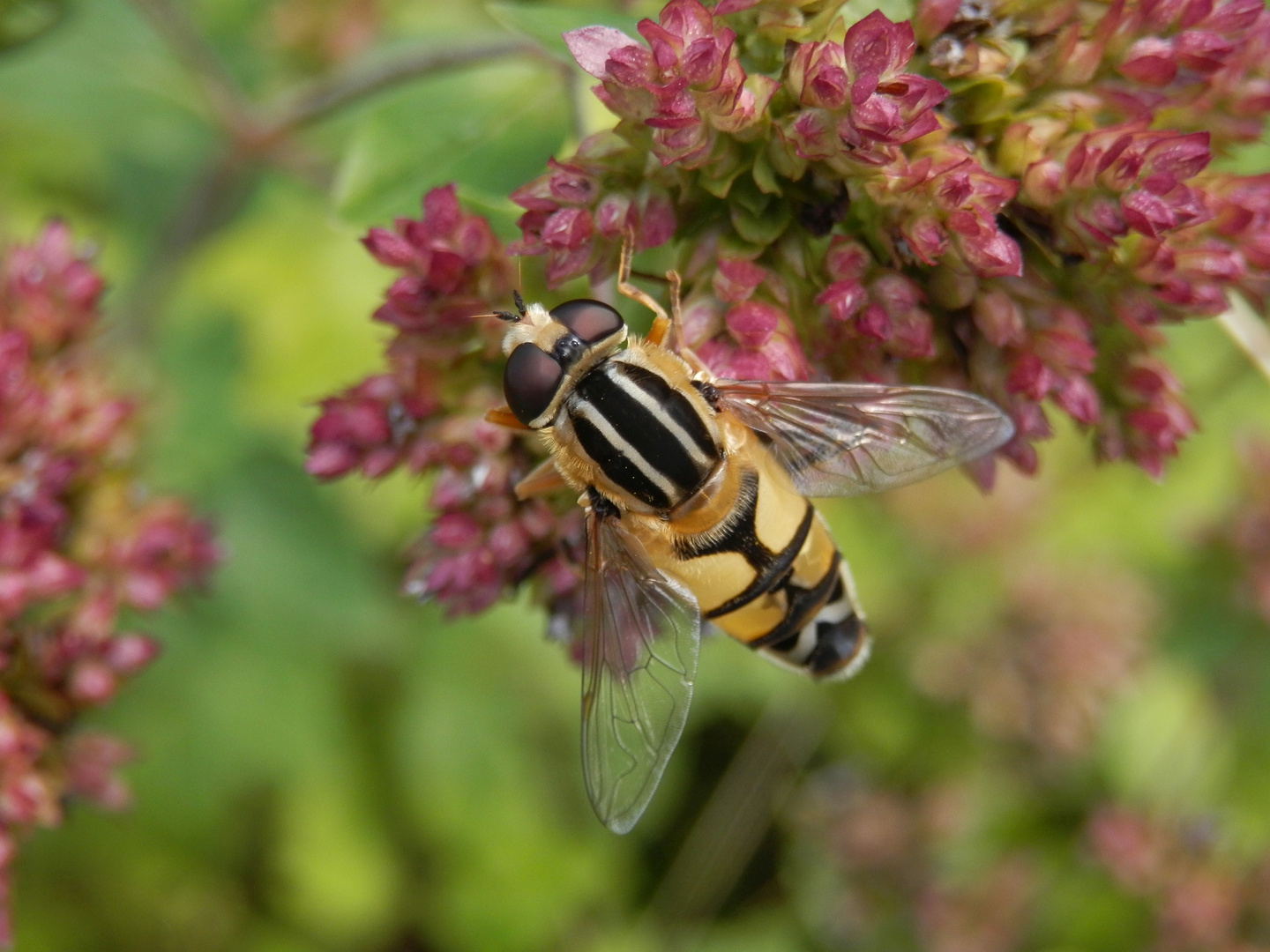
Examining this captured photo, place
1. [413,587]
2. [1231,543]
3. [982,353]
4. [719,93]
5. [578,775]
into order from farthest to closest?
[578,775] → [1231,543] → [413,587] → [982,353] → [719,93]

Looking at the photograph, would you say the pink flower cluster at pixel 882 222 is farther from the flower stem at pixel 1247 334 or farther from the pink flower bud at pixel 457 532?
the flower stem at pixel 1247 334

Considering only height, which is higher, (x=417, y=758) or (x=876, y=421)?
(x=876, y=421)

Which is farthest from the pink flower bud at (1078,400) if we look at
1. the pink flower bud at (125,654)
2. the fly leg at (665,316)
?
the pink flower bud at (125,654)

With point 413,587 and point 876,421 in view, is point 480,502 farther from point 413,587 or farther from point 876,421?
point 876,421

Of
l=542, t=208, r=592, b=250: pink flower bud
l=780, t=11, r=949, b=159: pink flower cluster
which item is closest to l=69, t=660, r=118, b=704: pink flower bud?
l=542, t=208, r=592, b=250: pink flower bud

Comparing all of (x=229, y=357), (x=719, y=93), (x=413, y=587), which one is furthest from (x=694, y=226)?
(x=229, y=357)

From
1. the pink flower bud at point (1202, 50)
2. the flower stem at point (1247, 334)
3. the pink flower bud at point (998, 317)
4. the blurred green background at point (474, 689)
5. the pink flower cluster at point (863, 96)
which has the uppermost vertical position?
the pink flower bud at point (1202, 50)
